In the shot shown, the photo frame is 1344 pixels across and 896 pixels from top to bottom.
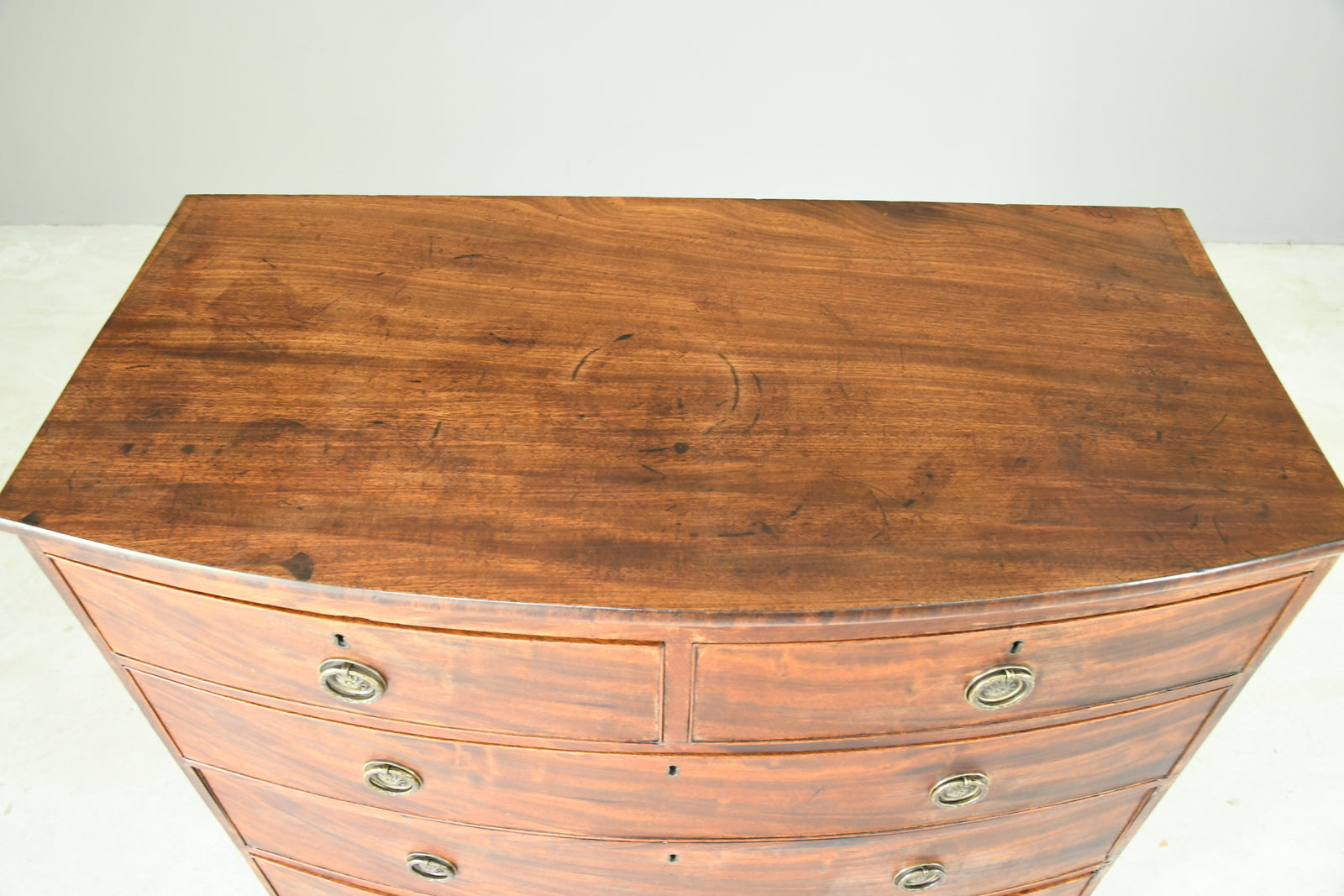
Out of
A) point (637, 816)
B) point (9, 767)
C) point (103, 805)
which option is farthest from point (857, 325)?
point (9, 767)

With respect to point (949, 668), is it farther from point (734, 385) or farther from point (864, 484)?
point (734, 385)

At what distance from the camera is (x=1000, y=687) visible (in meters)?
1.18

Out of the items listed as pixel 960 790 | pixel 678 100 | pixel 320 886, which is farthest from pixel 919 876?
pixel 678 100

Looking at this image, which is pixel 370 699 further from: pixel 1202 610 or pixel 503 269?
pixel 1202 610

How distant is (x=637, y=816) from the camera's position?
1312 millimetres

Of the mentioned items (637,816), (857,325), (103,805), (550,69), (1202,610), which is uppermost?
(550,69)

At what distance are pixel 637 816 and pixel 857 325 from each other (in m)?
0.68

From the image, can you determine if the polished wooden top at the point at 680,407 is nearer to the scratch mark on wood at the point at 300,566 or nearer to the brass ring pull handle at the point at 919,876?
the scratch mark on wood at the point at 300,566

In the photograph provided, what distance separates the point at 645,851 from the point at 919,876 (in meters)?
0.40

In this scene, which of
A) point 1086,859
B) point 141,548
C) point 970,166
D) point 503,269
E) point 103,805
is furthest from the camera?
point 970,166

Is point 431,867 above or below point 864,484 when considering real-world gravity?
below

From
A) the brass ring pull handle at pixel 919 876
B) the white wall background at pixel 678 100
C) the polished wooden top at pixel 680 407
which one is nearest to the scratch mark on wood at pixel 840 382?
the polished wooden top at pixel 680 407

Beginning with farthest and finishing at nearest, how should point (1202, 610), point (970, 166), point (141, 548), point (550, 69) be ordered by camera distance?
point (970, 166)
point (550, 69)
point (1202, 610)
point (141, 548)

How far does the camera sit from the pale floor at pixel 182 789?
1.86 m
